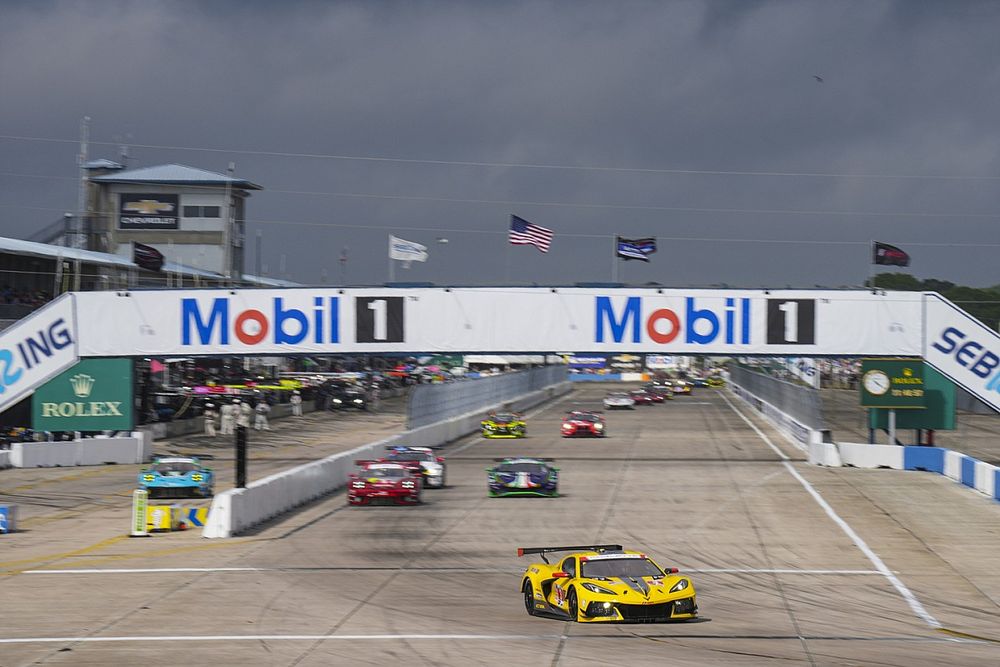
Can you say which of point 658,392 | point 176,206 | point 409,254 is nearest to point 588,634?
point 409,254

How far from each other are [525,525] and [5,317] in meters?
40.2

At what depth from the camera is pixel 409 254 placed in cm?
5866

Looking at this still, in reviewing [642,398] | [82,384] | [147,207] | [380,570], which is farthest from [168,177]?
[380,570]

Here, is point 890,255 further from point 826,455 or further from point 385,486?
point 385,486

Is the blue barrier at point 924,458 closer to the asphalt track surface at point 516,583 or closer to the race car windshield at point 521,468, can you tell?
the asphalt track surface at point 516,583

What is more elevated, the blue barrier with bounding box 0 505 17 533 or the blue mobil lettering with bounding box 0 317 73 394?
the blue mobil lettering with bounding box 0 317 73 394

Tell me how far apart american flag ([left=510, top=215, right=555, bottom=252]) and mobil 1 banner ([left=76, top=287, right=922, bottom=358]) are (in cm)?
823

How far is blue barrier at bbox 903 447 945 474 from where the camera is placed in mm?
45906

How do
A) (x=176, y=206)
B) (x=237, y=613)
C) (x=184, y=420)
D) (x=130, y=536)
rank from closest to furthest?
1. (x=237, y=613)
2. (x=130, y=536)
3. (x=184, y=420)
4. (x=176, y=206)

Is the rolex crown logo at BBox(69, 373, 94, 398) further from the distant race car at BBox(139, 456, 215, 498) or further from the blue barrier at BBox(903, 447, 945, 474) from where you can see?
the blue barrier at BBox(903, 447, 945, 474)

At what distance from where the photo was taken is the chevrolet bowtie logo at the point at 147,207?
391 ft

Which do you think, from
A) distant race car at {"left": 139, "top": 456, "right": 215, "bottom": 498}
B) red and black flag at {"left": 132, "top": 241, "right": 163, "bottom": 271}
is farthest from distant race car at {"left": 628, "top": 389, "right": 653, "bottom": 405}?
distant race car at {"left": 139, "top": 456, "right": 215, "bottom": 498}

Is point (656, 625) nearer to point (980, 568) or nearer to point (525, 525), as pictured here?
point (980, 568)

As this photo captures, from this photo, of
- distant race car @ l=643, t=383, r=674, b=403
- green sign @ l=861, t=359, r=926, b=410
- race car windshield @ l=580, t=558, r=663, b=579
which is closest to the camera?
race car windshield @ l=580, t=558, r=663, b=579
